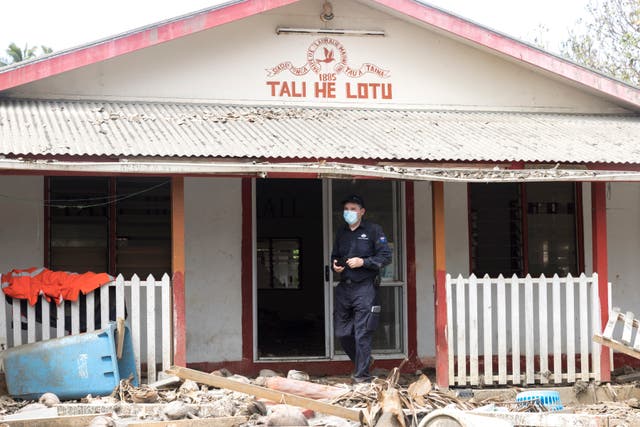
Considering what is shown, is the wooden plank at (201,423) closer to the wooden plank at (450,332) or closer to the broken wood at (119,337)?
the broken wood at (119,337)

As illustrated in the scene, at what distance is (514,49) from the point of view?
1161 centimetres

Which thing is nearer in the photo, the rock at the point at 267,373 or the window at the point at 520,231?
the rock at the point at 267,373

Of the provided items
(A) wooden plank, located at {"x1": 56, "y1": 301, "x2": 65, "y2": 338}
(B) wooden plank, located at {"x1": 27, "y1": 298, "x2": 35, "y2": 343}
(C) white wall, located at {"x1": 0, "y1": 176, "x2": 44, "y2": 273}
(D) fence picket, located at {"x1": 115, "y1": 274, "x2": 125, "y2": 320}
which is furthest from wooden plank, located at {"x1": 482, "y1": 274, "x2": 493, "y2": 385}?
(C) white wall, located at {"x1": 0, "y1": 176, "x2": 44, "y2": 273}

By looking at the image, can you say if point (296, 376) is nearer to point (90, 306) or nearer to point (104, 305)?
point (104, 305)

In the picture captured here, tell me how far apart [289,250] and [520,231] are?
7.22 metres

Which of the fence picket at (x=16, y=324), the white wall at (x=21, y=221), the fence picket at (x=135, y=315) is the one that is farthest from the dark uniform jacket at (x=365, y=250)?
the white wall at (x=21, y=221)

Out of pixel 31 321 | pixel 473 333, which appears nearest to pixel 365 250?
pixel 473 333

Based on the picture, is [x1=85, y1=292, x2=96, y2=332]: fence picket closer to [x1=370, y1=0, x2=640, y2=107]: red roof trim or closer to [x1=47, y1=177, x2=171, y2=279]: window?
[x1=47, y1=177, x2=171, y2=279]: window

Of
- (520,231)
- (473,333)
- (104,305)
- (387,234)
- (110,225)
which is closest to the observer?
(104,305)

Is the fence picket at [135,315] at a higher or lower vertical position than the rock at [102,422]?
higher

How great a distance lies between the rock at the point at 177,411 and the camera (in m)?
8.05

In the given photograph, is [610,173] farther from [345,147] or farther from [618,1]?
[618,1]

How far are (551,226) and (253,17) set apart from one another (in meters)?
4.39

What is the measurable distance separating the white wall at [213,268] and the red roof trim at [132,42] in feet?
5.46
